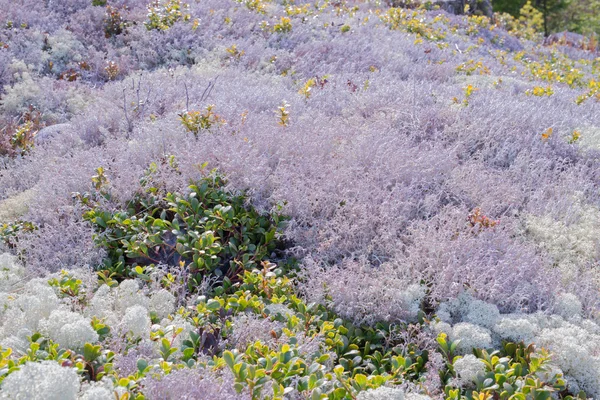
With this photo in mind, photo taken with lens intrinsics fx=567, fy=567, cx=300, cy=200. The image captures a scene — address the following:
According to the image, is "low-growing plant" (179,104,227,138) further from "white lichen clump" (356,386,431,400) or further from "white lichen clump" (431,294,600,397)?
"white lichen clump" (356,386,431,400)

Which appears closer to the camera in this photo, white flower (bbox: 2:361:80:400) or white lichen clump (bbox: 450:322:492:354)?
white flower (bbox: 2:361:80:400)

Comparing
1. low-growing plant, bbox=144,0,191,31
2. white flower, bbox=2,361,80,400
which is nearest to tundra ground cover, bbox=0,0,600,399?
white flower, bbox=2,361,80,400

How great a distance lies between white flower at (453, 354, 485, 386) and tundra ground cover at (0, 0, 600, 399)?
0.01 metres

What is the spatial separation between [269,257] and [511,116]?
307 cm

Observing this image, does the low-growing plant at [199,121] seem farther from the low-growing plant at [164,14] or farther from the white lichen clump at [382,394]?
the low-growing plant at [164,14]

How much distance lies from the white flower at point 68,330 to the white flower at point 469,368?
6.21ft

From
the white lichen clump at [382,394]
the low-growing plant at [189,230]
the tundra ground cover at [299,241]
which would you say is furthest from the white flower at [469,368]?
the low-growing plant at [189,230]

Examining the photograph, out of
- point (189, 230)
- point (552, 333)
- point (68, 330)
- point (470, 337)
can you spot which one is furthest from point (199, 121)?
point (552, 333)

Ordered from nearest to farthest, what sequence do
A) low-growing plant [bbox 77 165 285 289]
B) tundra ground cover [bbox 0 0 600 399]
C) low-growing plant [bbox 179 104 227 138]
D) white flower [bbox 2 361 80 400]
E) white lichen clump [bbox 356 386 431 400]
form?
white flower [bbox 2 361 80 400] < white lichen clump [bbox 356 386 431 400] < tundra ground cover [bbox 0 0 600 399] < low-growing plant [bbox 77 165 285 289] < low-growing plant [bbox 179 104 227 138]

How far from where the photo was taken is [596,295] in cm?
370

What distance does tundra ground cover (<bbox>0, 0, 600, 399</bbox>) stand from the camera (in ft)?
9.37

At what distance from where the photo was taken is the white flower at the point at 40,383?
82.7 inches

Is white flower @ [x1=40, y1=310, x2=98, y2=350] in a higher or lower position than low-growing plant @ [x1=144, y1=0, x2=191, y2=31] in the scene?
lower

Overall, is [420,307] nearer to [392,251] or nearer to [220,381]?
[392,251]
